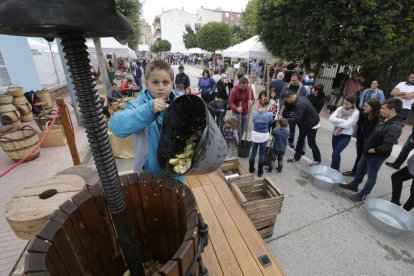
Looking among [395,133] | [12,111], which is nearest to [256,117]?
[395,133]

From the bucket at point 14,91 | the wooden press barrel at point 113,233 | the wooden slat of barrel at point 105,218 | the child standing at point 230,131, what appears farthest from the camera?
the bucket at point 14,91

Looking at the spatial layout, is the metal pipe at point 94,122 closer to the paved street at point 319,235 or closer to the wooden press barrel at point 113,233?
the wooden press barrel at point 113,233

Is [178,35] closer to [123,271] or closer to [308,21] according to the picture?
[308,21]

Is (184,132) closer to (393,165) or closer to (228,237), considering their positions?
(228,237)

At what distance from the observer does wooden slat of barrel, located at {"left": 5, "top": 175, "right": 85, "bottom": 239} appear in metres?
2.02

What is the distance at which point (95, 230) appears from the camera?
1.51 metres

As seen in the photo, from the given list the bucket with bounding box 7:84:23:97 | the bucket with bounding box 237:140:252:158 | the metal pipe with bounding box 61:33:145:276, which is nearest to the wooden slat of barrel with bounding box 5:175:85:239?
the metal pipe with bounding box 61:33:145:276

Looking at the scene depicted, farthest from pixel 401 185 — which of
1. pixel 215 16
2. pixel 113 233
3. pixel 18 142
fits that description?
pixel 215 16

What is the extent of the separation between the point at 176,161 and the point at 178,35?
7970 cm

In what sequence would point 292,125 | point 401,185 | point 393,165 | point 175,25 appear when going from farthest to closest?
1. point 175,25
2. point 292,125
3. point 393,165
4. point 401,185

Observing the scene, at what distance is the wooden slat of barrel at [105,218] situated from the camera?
145 cm

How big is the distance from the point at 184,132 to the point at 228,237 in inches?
59.9

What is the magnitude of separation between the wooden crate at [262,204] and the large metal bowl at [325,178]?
1509mm

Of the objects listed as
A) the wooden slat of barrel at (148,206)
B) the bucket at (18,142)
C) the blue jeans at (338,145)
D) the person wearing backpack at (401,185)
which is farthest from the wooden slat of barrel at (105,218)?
the blue jeans at (338,145)
